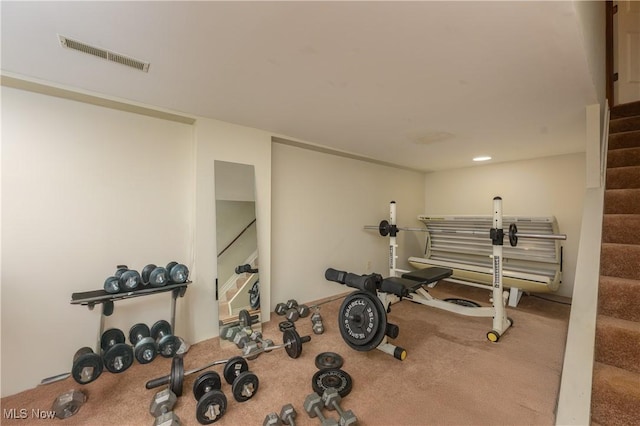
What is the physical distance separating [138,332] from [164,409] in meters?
0.83

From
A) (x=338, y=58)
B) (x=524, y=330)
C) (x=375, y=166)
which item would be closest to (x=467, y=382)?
(x=524, y=330)

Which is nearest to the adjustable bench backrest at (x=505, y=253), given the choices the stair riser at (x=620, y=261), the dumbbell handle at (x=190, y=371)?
the stair riser at (x=620, y=261)

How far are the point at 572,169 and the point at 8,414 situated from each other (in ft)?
19.4

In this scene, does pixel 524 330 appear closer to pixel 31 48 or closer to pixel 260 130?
pixel 260 130

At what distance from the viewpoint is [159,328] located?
2096 millimetres

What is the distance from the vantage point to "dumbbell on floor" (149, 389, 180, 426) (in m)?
1.35

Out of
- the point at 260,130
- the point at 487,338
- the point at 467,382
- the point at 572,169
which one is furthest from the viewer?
the point at 572,169

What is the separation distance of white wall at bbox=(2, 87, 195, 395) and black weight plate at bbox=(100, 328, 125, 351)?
0.09m

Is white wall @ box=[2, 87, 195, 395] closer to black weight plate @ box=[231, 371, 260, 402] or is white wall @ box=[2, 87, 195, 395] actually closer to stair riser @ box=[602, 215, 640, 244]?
black weight plate @ box=[231, 371, 260, 402]

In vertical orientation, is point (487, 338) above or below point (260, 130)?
below

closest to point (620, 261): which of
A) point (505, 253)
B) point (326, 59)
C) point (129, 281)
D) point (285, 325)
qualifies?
point (326, 59)

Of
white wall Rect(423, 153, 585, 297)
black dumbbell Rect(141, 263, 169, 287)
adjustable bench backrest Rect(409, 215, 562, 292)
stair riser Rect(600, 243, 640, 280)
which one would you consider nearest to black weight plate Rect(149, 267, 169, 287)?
black dumbbell Rect(141, 263, 169, 287)

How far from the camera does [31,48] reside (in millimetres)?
1377

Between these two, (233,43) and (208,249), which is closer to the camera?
(233,43)
